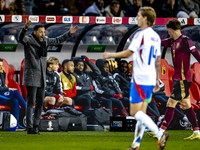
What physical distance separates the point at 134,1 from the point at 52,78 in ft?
10.5

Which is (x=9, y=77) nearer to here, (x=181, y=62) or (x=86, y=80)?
(x=86, y=80)

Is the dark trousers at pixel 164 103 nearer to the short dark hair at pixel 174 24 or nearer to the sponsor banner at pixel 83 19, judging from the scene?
the sponsor banner at pixel 83 19

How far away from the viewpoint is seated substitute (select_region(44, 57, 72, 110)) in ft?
25.7

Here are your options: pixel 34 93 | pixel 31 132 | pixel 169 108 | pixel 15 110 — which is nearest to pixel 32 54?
pixel 34 93

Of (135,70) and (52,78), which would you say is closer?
(135,70)

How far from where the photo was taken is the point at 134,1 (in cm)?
958

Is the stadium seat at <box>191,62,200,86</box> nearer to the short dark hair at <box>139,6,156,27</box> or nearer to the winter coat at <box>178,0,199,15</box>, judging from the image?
the winter coat at <box>178,0,199,15</box>

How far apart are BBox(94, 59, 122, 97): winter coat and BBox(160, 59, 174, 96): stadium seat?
1097 mm

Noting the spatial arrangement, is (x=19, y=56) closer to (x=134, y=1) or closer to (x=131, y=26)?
(x=131, y=26)

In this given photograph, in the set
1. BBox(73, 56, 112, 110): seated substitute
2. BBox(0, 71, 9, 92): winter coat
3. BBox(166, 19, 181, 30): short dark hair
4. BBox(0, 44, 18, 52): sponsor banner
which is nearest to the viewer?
BBox(166, 19, 181, 30): short dark hair

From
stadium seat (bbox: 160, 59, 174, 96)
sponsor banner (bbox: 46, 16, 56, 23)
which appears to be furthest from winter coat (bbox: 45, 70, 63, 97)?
stadium seat (bbox: 160, 59, 174, 96)

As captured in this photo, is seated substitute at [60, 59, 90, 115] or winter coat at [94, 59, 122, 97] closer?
seated substitute at [60, 59, 90, 115]

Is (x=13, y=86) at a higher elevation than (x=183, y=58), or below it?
below

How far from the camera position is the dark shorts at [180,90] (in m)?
5.92
